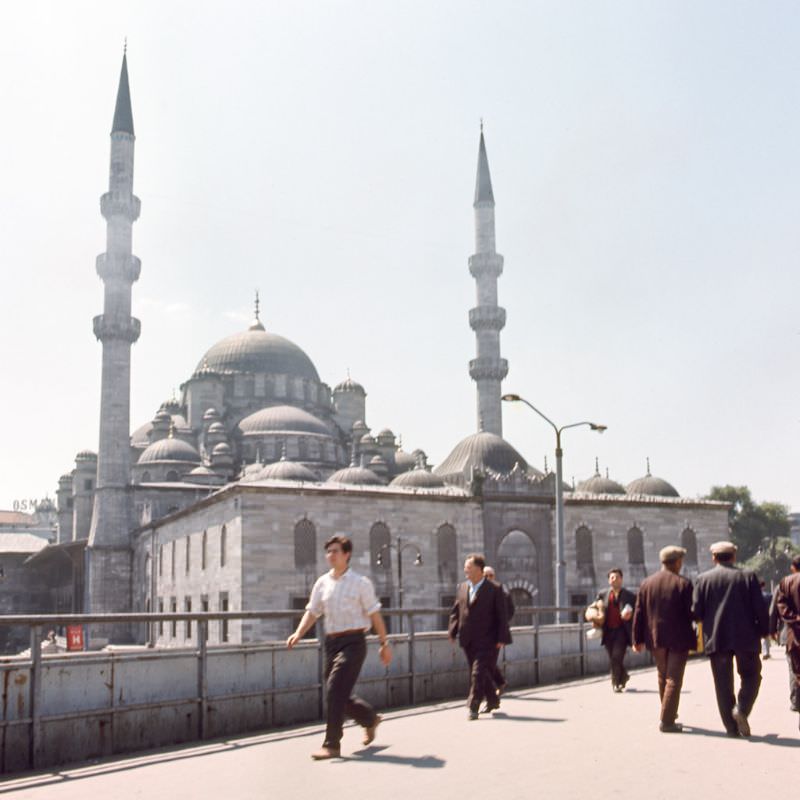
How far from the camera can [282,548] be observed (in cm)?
3164

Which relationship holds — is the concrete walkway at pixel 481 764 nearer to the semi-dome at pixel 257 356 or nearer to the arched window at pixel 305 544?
the arched window at pixel 305 544

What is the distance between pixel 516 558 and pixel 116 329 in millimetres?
24361

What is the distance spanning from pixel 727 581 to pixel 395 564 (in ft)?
90.4

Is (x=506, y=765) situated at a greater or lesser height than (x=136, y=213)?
lesser

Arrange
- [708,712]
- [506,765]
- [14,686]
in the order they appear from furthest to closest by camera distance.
Answer: [708,712], [14,686], [506,765]

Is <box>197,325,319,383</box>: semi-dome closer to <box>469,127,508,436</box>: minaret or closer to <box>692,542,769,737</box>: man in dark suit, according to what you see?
<box>469,127,508,436</box>: minaret

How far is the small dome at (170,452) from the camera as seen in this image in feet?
180

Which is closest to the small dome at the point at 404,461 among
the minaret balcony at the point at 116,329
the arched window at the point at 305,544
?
the minaret balcony at the point at 116,329

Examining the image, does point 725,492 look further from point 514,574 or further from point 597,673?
point 597,673

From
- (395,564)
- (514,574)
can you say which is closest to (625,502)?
(514,574)

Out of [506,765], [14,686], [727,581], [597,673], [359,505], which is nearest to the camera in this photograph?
[506,765]

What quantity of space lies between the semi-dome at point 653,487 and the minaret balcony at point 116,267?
29497mm

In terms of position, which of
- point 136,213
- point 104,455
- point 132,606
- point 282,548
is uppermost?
point 136,213

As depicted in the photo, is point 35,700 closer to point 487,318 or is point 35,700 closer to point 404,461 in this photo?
point 487,318
